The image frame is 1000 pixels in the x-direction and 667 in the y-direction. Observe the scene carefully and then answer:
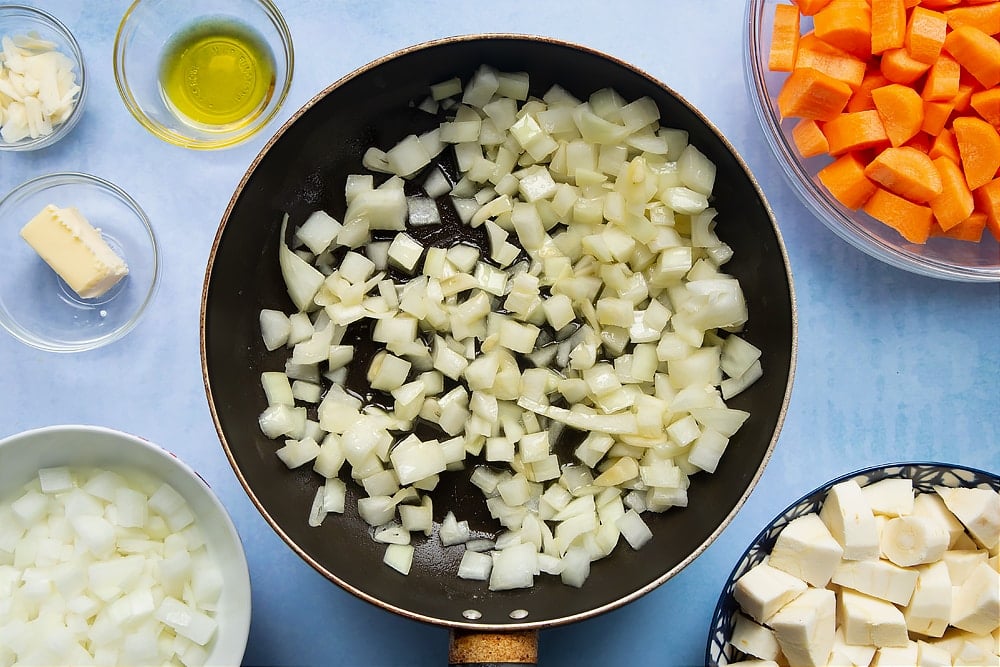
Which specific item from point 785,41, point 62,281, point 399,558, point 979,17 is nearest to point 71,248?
point 62,281

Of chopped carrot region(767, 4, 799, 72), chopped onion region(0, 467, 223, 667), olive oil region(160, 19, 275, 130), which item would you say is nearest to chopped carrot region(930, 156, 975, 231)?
chopped carrot region(767, 4, 799, 72)

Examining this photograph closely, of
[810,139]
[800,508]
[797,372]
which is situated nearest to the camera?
[800,508]

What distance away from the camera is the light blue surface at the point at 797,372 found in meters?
1.61

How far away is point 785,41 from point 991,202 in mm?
485

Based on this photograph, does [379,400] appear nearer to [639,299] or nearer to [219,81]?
[639,299]

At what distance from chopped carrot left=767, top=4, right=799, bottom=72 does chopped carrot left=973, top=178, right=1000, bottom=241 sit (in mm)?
427

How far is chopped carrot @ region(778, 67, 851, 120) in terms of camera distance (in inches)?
57.7

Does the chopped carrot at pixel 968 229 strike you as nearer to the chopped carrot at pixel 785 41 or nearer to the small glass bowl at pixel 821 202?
the small glass bowl at pixel 821 202

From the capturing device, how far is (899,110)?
4.85ft

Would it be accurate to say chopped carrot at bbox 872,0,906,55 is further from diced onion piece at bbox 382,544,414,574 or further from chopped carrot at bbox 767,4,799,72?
diced onion piece at bbox 382,544,414,574

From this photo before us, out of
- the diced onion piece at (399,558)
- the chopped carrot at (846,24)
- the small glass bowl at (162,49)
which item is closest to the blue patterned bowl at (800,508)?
the diced onion piece at (399,558)

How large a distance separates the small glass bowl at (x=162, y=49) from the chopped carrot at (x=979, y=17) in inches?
45.6

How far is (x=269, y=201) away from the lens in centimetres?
151

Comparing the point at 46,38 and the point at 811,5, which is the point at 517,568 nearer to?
the point at 811,5
